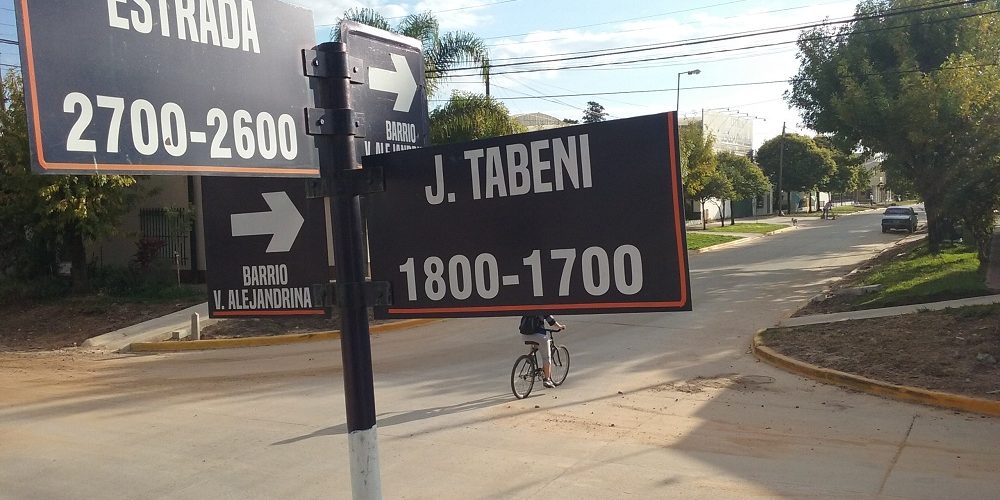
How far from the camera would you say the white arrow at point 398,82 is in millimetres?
2646

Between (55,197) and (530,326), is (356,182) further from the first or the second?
(55,197)

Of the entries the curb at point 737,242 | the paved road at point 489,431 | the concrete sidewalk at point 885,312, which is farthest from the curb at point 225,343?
the curb at point 737,242

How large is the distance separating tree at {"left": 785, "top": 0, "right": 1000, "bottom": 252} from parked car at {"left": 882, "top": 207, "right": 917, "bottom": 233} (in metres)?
19.1

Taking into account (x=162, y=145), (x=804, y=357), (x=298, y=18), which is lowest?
(x=804, y=357)

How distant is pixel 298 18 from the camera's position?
249 cm

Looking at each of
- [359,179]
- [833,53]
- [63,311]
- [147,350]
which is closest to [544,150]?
[359,179]

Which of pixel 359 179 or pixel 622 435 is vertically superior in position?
pixel 359 179

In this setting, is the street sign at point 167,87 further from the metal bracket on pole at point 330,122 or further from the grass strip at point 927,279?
the grass strip at point 927,279

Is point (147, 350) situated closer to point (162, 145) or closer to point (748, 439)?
point (748, 439)

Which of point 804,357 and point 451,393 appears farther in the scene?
point 804,357

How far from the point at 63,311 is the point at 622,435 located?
1619cm

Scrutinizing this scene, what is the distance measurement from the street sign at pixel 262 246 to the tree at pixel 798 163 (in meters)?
69.0

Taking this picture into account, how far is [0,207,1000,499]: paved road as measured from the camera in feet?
20.3

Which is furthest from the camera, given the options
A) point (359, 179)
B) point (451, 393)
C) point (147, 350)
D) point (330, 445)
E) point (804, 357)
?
point (147, 350)
